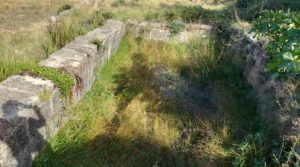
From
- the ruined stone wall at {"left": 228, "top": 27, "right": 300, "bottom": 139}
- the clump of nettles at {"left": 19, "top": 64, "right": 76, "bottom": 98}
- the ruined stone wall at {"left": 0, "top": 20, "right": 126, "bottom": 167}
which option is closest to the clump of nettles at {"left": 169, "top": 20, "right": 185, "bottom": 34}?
the ruined stone wall at {"left": 228, "top": 27, "right": 300, "bottom": 139}

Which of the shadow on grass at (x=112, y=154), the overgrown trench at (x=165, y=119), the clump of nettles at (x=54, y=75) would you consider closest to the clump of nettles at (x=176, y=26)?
the overgrown trench at (x=165, y=119)

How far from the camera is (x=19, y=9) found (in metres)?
14.0

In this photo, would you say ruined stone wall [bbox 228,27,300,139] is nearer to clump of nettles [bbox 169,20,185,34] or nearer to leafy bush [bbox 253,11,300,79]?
leafy bush [bbox 253,11,300,79]

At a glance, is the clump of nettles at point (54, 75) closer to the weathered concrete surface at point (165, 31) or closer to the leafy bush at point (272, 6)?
the weathered concrete surface at point (165, 31)

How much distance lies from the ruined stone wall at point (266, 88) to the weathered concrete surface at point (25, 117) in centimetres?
222

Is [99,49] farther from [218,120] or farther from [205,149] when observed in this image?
[205,149]

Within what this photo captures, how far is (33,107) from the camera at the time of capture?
335cm

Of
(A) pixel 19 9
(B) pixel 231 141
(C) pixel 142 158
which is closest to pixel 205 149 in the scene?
(B) pixel 231 141

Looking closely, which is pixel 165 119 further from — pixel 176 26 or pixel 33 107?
pixel 176 26

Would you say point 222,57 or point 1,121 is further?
point 222,57

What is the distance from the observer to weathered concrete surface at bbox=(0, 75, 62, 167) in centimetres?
303

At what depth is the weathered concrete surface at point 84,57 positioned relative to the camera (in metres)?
4.41

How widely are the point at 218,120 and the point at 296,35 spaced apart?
80.6 inches

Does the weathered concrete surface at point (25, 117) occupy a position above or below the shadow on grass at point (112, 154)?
above
